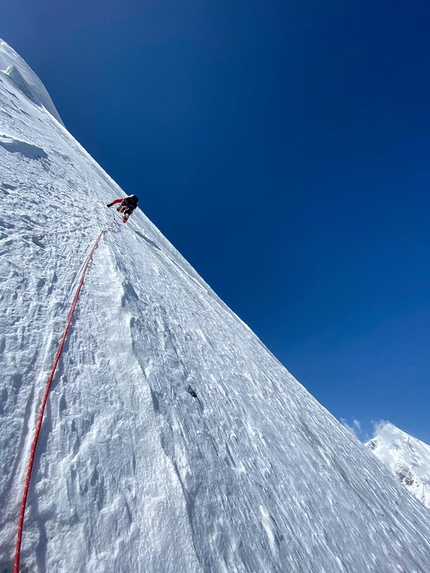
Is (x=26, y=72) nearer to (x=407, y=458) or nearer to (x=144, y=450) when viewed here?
(x=144, y=450)

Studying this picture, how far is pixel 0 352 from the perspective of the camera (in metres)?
2.22

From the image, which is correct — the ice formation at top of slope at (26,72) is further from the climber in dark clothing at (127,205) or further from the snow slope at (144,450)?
the snow slope at (144,450)

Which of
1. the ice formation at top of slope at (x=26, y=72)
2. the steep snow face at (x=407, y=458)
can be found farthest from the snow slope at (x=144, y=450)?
the steep snow face at (x=407, y=458)

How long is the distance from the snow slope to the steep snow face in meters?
114

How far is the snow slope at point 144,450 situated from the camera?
5.54 ft

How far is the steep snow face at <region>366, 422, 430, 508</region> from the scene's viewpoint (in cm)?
9781

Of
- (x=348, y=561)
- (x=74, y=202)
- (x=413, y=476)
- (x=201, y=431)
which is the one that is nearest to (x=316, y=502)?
(x=348, y=561)

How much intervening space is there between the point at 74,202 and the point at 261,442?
19.6 ft

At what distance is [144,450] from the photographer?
2.18 metres

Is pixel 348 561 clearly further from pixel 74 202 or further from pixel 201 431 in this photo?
pixel 74 202

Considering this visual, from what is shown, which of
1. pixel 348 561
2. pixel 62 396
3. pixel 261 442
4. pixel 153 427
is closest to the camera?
pixel 62 396

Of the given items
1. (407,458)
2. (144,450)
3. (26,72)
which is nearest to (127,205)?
(144,450)

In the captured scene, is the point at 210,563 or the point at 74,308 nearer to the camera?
the point at 210,563

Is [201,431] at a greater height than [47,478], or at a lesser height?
greater
